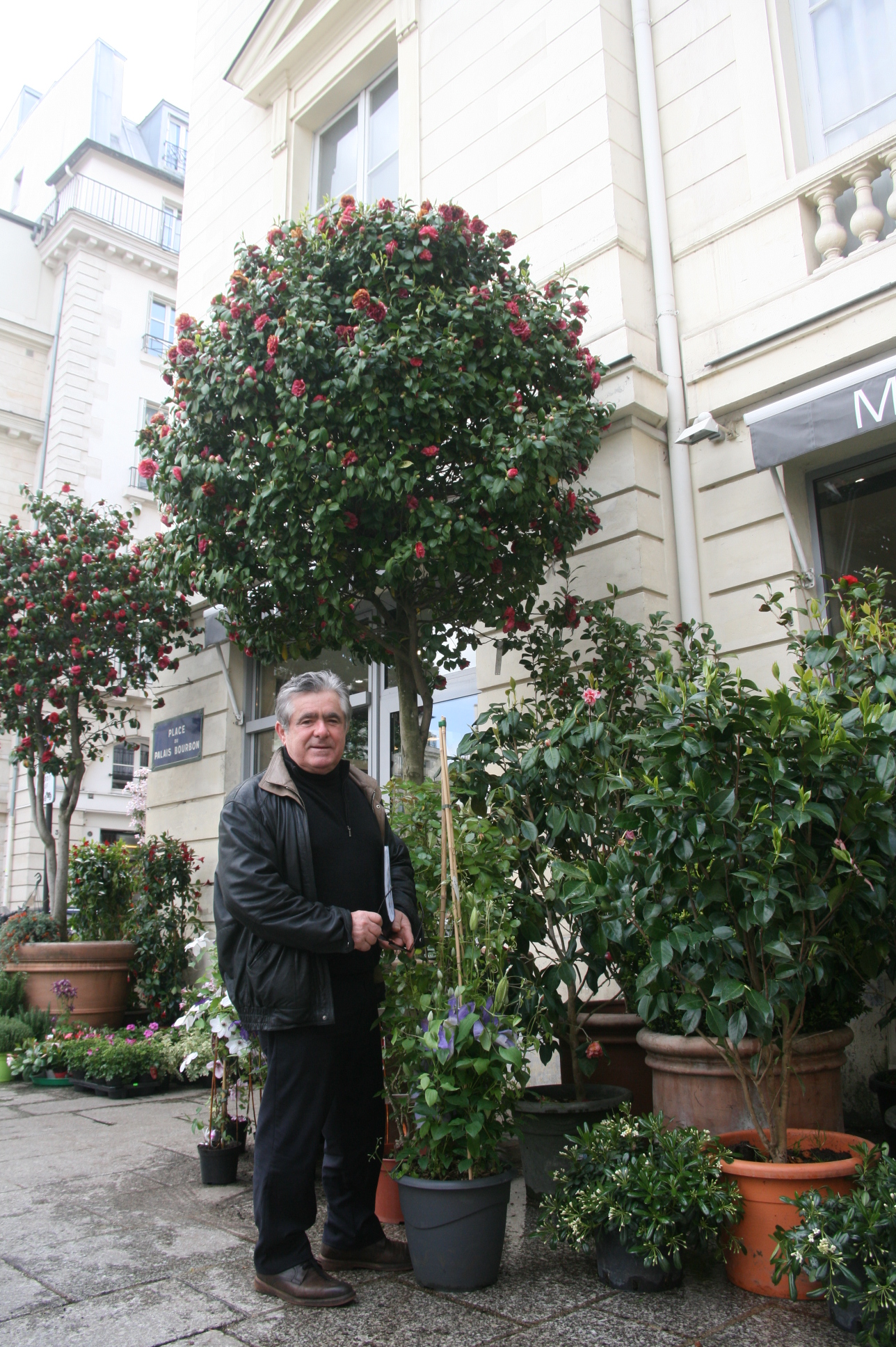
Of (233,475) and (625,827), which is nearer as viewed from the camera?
(625,827)

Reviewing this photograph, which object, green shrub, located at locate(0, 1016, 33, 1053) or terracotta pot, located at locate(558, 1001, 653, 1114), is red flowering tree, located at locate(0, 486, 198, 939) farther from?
terracotta pot, located at locate(558, 1001, 653, 1114)

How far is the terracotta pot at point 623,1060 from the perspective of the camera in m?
4.13

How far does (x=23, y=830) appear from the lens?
19109 millimetres

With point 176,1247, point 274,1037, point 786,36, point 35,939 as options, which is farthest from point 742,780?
point 35,939

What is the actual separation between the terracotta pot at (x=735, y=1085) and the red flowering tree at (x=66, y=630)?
20.7 feet

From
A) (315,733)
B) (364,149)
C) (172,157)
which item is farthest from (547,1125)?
(172,157)

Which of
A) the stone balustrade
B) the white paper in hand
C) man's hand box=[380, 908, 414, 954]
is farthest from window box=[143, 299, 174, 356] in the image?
man's hand box=[380, 908, 414, 954]

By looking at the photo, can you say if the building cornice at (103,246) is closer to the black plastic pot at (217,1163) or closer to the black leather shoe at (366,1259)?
the black plastic pot at (217,1163)

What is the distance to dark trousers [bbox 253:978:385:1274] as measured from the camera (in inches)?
110

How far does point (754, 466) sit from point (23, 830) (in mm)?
17734

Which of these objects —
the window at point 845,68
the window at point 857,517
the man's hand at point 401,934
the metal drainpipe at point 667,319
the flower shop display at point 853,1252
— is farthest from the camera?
the metal drainpipe at point 667,319

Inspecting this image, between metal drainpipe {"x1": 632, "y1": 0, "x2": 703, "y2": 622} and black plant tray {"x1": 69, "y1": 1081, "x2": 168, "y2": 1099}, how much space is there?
15.7ft

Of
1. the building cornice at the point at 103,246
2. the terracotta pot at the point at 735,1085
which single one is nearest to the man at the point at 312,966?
the terracotta pot at the point at 735,1085

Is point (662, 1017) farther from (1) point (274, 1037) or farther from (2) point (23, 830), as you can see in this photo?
(2) point (23, 830)
